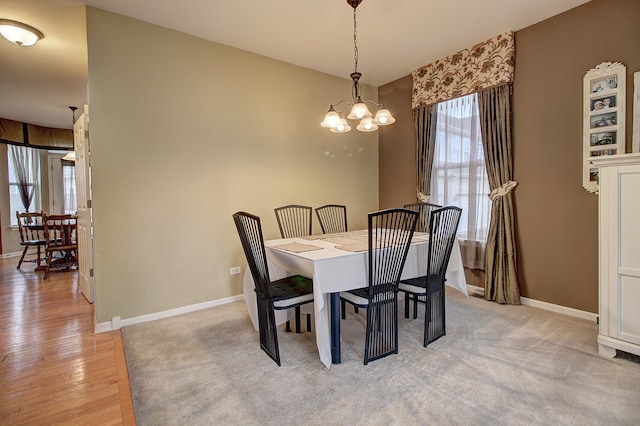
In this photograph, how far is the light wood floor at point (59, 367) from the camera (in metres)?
1.74

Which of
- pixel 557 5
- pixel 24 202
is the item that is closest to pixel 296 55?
pixel 557 5

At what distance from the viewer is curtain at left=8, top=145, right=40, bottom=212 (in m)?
6.50

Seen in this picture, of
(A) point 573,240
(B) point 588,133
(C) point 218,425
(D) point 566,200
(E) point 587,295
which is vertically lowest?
(C) point 218,425

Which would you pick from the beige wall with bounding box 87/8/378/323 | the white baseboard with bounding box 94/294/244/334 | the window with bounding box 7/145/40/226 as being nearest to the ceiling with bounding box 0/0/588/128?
the beige wall with bounding box 87/8/378/323

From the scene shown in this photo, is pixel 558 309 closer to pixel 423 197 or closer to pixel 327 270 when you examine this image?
pixel 423 197

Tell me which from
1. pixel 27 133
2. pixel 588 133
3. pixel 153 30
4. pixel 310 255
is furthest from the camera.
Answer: pixel 27 133

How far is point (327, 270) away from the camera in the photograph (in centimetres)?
207

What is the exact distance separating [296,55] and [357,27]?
89cm

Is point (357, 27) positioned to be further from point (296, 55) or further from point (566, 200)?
point (566, 200)

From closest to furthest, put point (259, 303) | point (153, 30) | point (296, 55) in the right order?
1. point (259, 303)
2. point (153, 30)
3. point (296, 55)

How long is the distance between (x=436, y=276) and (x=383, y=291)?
594 mm

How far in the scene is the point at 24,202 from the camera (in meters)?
6.61

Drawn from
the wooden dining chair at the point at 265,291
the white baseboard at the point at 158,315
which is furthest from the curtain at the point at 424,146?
the white baseboard at the point at 158,315

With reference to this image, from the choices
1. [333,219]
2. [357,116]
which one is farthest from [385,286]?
[333,219]
